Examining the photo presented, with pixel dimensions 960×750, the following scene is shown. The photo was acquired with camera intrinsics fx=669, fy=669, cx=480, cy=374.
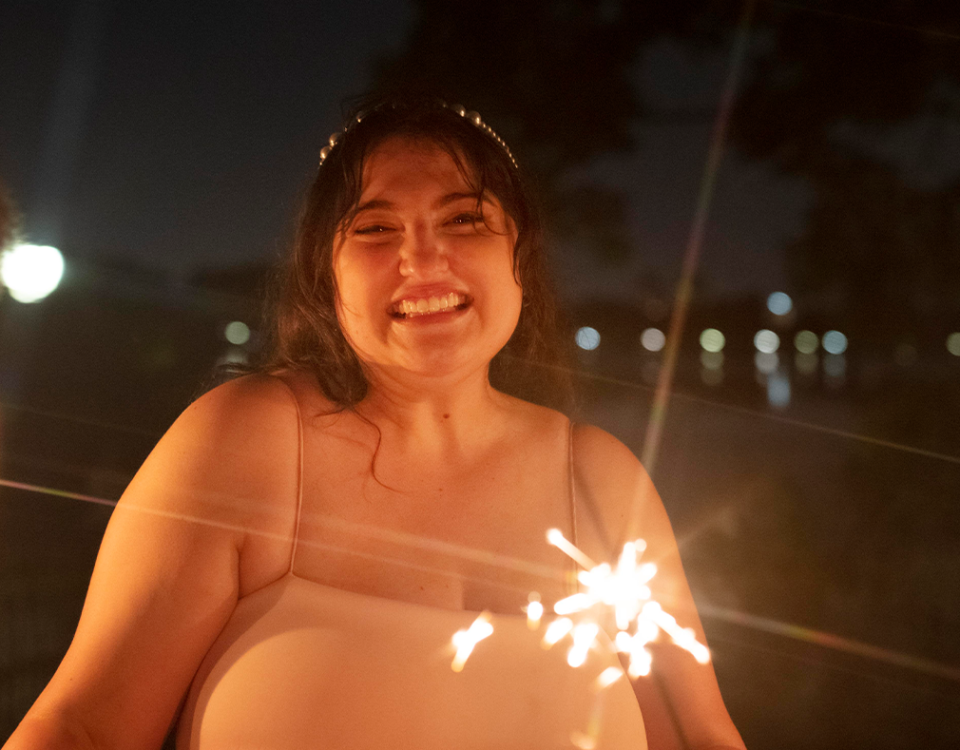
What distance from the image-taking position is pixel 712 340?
2.94 m

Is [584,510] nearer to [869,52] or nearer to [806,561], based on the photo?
[806,561]

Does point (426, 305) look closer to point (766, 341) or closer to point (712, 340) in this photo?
point (712, 340)

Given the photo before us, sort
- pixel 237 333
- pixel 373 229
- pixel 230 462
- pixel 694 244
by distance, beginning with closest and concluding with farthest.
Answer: pixel 230 462 < pixel 373 229 < pixel 237 333 < pixel 694 244

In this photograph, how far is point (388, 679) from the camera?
151cm

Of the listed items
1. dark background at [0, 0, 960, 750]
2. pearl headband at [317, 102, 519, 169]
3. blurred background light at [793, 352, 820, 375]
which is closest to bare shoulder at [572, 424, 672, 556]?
dark background at [0, 0, 960, 750]

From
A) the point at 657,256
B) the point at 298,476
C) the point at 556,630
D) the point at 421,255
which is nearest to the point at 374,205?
the point at 421,255

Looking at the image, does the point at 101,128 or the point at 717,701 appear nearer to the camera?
the point at 717,701

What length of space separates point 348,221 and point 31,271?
1211 millimetres

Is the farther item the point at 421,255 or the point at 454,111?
the point at 454,111

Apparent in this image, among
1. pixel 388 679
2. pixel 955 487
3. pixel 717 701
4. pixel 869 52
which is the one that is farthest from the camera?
pixel 955 487

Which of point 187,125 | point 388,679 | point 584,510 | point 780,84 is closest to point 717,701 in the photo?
point 584,510

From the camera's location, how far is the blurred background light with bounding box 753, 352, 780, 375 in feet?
10.1

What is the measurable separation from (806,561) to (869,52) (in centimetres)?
198

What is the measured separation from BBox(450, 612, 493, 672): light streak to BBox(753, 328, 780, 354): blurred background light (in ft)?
6.28
